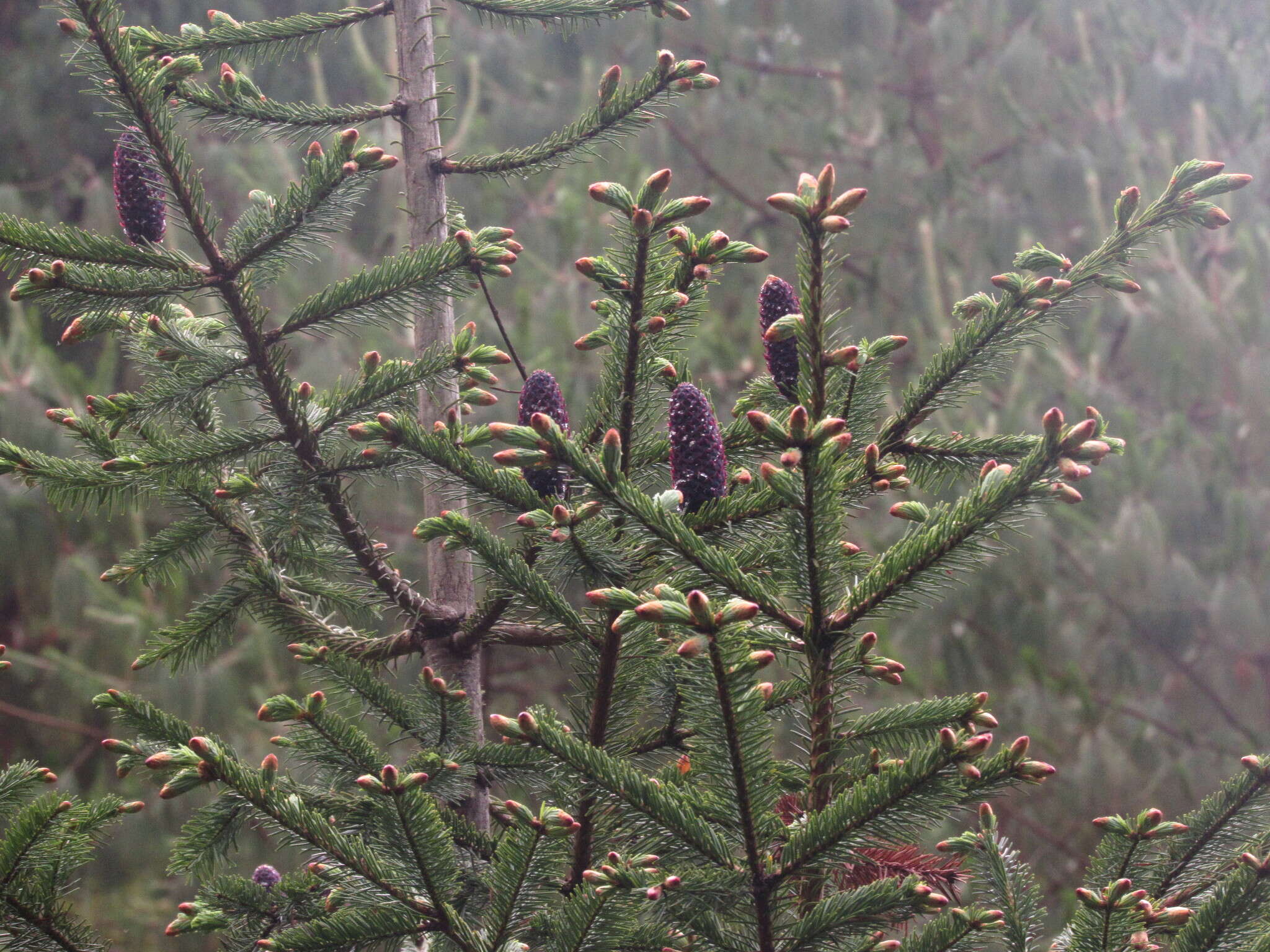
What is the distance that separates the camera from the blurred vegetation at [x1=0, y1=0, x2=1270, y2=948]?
3.80 m

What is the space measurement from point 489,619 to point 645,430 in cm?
32

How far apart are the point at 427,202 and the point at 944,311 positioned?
10.5 ft

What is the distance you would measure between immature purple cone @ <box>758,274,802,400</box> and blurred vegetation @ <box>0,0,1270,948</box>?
9.12 feet

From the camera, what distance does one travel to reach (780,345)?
92 centimetres

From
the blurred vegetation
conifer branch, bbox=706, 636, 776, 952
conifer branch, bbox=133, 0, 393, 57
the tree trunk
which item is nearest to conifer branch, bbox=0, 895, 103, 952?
the tree trunk

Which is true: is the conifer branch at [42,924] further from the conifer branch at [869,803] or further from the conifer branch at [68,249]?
the conifer branch at [869,803]

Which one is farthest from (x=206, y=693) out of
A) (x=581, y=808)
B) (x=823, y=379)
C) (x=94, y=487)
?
(x=823, y=379)

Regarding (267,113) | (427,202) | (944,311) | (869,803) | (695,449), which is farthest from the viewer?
(944,311)

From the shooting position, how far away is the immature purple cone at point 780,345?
35.9 inches

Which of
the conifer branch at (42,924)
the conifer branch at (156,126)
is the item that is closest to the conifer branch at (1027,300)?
the conifer branch at (156,126)

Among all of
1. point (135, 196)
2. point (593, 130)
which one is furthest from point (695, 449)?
point (135, 196)

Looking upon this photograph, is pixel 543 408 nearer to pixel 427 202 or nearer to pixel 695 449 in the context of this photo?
pixel 695 449

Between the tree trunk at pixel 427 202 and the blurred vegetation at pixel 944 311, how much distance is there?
8.01ft

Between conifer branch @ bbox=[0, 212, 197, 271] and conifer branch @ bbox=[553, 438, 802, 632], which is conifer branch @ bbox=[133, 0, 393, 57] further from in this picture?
conifer branch @ bbox=[553, 438, 802, 632]
